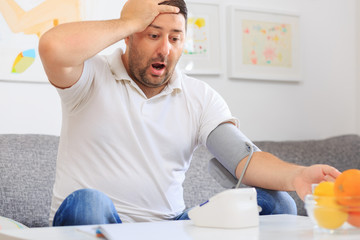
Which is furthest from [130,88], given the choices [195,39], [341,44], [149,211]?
[341,44]

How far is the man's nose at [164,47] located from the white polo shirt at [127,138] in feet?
0.44

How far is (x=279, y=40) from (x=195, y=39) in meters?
0.54

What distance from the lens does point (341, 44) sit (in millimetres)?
3271

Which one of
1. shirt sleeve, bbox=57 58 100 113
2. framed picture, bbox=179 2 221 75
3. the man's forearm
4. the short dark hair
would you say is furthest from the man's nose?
framed picture, bbox=179 2 221 75

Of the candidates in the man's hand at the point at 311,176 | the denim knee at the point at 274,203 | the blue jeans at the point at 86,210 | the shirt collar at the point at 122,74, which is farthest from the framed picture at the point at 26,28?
the man's hand at the point at 311,176

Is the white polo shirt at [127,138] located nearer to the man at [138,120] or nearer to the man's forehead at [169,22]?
the man at [138,120]

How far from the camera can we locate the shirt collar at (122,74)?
68.0 inches

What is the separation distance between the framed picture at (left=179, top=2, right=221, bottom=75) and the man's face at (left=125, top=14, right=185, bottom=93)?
97 cm

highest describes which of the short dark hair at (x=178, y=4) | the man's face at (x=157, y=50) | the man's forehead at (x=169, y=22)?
the short dark hair at (x=178, y=4)

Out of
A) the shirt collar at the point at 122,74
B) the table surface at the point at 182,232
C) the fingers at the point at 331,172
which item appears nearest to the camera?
the table surface at the point at 182,232

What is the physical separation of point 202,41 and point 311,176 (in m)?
1.55

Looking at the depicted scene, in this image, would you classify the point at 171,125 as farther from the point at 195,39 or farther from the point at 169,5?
the point at 195,39

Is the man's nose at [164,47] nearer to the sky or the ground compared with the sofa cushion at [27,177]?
nearer to the sky

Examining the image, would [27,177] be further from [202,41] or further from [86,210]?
[202,41]
